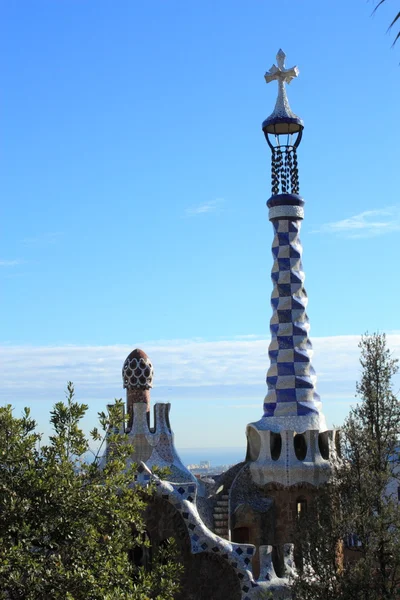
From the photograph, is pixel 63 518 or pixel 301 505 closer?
pixel 63 518

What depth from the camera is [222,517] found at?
16625 mm

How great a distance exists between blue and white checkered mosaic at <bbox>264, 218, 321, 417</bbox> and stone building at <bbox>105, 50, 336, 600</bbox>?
0.02 m

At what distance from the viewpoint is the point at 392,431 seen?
13961 mm

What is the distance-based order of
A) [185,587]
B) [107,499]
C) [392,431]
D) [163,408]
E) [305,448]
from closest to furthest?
1. [107,499]
2. [185,587]
3. [392,431]
4. [305,448]
5. [163,408]

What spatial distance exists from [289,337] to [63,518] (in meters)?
9.20

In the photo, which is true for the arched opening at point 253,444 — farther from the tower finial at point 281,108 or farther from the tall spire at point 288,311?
the tower finial at point 281,108

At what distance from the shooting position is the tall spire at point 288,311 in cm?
1752

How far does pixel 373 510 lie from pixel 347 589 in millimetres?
1597

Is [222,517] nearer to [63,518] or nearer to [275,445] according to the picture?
[275,445]

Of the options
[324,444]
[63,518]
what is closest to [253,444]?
[324,444]

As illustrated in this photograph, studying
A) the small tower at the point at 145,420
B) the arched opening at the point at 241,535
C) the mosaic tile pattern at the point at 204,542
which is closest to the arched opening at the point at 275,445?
the arched opening at the point at 241,535

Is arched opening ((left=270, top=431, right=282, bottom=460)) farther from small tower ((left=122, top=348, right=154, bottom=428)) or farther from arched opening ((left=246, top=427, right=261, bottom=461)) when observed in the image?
small tower ((left=122, top=348, right=154, bottom=428))

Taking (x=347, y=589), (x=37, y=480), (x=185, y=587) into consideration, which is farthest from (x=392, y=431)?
(x=37, y=480)

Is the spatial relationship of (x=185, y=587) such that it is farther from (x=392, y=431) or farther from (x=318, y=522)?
(x=392, y=431)
